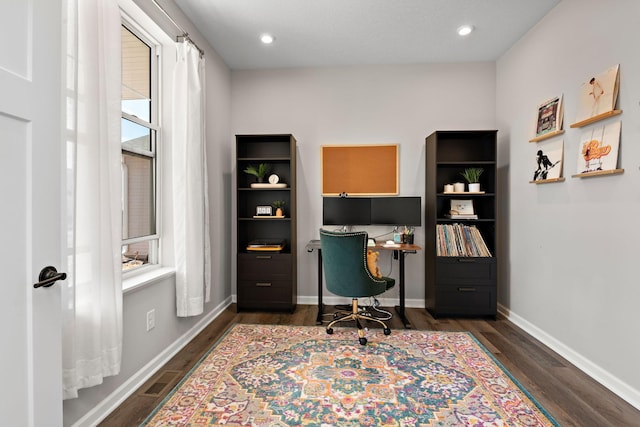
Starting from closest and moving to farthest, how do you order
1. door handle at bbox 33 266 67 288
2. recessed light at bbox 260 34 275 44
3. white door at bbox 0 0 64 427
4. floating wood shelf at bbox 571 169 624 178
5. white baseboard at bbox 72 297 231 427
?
white door at bbox 0 0 64 427 < door handle at bbox 33 266 67 288 < white baseboard at bbox 72 297 231 427 < floating wood shelf at bbox 571 169 624 178 < recessed light at bbox 260 34 275 44

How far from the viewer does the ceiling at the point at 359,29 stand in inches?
103

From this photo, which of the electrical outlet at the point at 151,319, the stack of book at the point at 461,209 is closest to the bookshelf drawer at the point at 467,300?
the stack of book at the point at 461,209

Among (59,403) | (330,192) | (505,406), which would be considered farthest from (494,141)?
(59,403)

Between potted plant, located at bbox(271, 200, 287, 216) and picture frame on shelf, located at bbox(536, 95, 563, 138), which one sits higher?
picture frame on shelf, located at bbox(536, 95, 563, 138)

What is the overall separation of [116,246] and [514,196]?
356 centimetres

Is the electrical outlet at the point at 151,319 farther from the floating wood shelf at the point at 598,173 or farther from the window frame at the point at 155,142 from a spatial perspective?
the floating wood shelf at the point at 598,173

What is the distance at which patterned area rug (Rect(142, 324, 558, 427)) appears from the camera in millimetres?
1729

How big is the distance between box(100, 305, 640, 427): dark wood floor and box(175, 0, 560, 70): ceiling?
2910 millimetres

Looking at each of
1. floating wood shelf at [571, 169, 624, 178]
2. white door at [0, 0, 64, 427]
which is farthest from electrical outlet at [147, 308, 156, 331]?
floating wood shelf at [571, 169, 624, 178]

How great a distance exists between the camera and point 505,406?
1.83 metres

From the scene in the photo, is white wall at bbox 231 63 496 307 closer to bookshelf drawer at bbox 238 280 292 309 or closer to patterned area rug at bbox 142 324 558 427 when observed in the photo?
bookshelf drawer at bbox 238 280 292 309

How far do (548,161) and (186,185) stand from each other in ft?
10.3

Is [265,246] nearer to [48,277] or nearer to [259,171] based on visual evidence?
[259,171]

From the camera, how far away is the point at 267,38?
310 centimetres
